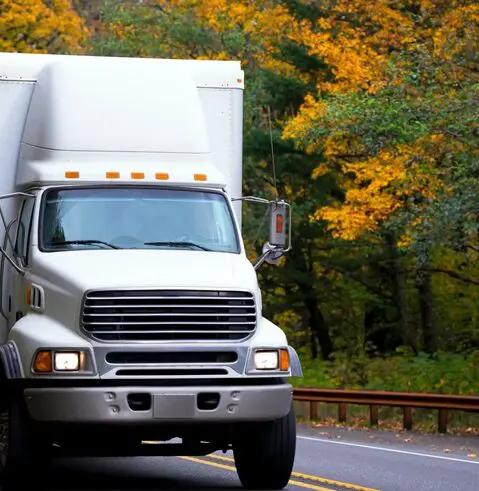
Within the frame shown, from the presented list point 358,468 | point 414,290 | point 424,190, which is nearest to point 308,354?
point 414,290

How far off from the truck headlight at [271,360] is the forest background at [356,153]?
33.1 feet

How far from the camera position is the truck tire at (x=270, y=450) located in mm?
12547

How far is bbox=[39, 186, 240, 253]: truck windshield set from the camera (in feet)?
41.3

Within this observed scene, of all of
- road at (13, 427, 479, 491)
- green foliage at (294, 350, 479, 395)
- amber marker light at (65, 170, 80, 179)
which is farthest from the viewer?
green foliage at (294, 350, 479, 395)

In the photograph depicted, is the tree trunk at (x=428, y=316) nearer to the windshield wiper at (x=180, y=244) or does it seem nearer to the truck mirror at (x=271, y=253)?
the truck mirror at (x=271, y=253)

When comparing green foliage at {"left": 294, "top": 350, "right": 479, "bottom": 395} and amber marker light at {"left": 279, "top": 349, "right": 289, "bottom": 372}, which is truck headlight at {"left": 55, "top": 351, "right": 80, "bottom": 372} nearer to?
amber marker light at {"left": 279, "top": 349, "right": 289, "bottom": 372}

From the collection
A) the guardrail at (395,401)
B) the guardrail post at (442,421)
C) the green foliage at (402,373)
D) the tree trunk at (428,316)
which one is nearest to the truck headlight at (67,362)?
the guardrail at (395,401)

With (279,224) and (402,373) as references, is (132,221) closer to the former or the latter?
(279,224)

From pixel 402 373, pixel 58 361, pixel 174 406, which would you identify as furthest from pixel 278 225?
pixel 402 373

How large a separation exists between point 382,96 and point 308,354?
1988cm

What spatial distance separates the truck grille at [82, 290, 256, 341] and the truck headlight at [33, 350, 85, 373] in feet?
0.76

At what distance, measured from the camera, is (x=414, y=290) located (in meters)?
38.9

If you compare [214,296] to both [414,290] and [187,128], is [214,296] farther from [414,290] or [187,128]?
[414,290]

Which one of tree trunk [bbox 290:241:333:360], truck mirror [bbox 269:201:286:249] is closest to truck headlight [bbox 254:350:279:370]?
truck mirror [bbox 269:201:286:249]
